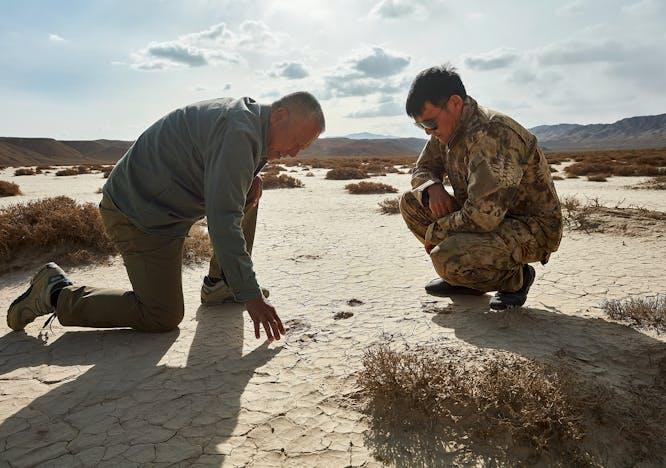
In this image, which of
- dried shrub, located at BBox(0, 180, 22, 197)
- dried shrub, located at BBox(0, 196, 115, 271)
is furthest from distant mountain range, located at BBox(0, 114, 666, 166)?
dried shrub, located at BBox(0, 196, 115, 271)

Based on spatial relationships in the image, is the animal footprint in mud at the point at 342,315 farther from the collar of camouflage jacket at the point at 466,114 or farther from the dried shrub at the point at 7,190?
the dried shrub at the point at 7,190

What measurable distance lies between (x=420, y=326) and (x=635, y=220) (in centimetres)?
406

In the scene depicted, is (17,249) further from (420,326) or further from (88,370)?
(420,326)

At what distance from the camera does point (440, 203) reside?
320cm

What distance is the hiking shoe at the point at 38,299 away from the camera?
2.87 m

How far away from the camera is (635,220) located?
5535 mm

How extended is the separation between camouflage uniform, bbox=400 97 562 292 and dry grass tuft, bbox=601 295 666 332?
0.54 meters

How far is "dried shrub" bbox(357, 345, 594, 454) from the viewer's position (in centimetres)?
180

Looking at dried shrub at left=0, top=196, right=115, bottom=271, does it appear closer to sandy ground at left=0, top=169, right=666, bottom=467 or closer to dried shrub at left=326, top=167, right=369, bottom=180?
sandy ground at left=0, top=169, right=666, bottom=467

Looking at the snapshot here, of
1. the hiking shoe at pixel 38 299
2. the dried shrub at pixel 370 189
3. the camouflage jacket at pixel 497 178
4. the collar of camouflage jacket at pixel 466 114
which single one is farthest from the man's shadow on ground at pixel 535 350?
the dried shrub at pixel 370 189

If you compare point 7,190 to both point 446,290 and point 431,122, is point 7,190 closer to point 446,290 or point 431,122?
point 446,290

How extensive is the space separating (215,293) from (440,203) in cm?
173

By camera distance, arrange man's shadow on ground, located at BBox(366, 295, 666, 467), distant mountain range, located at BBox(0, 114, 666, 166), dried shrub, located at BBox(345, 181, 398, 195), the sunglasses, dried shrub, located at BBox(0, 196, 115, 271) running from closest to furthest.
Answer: man's shadow on ground, located at BBox(366, 295, 666, 467) < the sunglasses < dried shrub, located at BBox(0, 196, 115, 271) < dried shrub, located at BBox(345, 181, 398, 195) < distant mountain range, located at BBox(0, 114, 666, 166)

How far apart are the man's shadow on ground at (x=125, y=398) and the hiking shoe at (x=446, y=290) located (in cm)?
140
